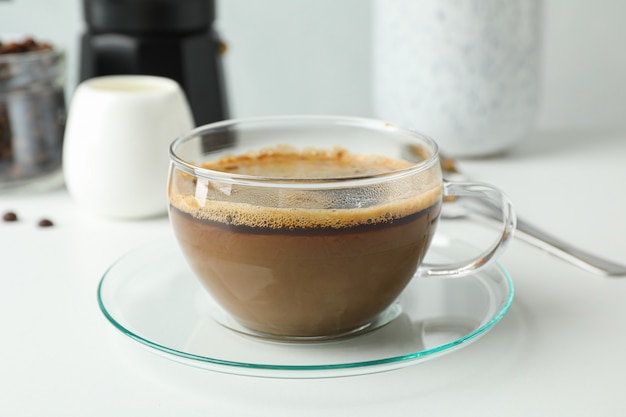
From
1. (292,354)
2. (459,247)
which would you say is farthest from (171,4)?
(292,354)

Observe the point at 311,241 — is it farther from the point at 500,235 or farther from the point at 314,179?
the point at 500,235

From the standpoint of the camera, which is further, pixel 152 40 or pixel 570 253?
pixel 152 40

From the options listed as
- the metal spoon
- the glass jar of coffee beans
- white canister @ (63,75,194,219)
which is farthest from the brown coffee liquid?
the glass jar of coffee beans

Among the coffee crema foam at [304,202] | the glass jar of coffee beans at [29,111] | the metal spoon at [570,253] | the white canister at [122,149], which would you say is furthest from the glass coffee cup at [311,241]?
the glass jar of coffee beans at [29,111]

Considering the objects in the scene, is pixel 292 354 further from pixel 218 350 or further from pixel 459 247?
pixel 459 247

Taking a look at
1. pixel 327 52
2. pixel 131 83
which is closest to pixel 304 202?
pixel 131 83

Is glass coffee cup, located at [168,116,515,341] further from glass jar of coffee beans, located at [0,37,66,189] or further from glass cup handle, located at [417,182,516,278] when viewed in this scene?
glass jar of coffee beans, located at [0,37,66,189]

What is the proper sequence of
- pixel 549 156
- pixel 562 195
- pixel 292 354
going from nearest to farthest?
pixel 292 354 → pixel 562 195 → pixel 549 156
